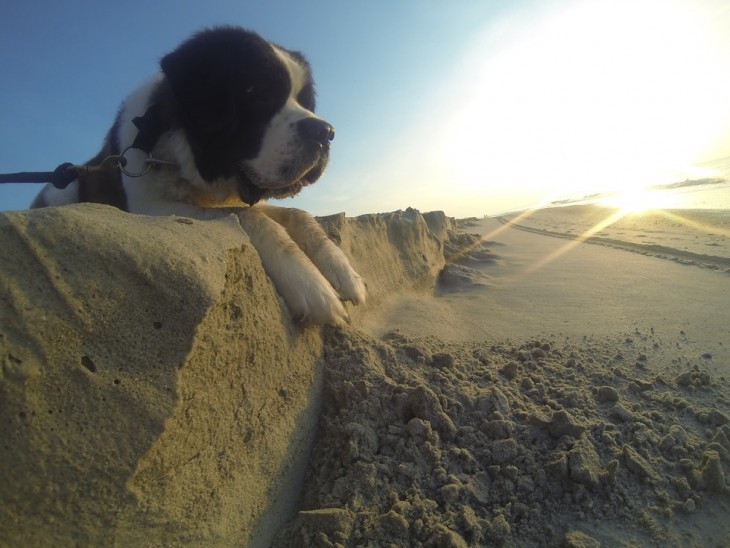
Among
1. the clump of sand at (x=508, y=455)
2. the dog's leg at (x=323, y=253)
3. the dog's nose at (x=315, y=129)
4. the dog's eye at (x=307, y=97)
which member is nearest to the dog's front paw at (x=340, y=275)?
the dog's leg at (x=323, y=253)

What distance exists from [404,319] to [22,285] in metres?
2.03

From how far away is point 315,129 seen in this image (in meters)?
2.35

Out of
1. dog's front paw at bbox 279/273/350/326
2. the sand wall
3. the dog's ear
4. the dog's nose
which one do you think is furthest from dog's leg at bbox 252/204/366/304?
the sand wall

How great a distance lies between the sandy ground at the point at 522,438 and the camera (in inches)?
41.3

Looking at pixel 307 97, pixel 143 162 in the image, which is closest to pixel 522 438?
pixel 143 162

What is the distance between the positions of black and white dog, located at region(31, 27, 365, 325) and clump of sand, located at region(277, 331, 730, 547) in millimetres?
770

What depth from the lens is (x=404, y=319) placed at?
2584mm

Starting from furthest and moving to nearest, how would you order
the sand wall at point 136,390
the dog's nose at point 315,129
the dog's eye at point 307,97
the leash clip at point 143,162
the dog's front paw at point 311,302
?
the dog's eye at point 307,97, the dog's nose at point 315,129, the leash clip at point 143,162, the dog's front paw at point 311,302, the sand wall at point 136,390

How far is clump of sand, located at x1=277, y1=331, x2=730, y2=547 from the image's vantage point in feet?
3.42

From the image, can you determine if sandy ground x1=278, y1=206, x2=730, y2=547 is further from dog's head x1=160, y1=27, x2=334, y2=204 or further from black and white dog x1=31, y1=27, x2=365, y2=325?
dog's head x1=160, y1=27, x2=334, y2=204

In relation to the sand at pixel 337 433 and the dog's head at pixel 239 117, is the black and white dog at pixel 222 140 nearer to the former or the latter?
the dog's head at pixel 239 117

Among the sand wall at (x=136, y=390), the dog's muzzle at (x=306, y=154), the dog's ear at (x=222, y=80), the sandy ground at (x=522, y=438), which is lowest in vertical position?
the sandy ground at (x=522, y=438)

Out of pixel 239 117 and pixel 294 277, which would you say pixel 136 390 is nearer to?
pixel 294 277

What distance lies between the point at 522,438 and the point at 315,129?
1922mm
